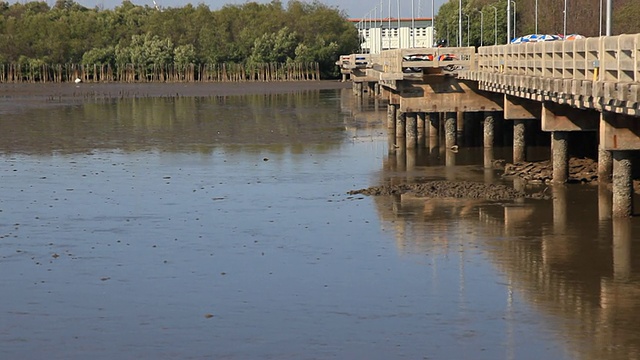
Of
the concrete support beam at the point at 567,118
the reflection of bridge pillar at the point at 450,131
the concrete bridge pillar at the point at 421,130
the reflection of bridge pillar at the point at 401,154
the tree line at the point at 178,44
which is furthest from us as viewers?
the tree line at the point at 178,44

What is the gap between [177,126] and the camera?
149 ft

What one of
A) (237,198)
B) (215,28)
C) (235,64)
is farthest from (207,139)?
A: (215,28)

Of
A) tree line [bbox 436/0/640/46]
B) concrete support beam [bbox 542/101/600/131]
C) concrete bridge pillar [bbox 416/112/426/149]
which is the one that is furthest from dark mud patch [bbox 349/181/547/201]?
tree line [bbox 436/0/640/46]

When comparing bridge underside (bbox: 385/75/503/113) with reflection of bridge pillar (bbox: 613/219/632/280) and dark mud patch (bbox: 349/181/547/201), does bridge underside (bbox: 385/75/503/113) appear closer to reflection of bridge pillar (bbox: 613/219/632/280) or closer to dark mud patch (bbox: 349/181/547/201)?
dark mud patch (bbox: 349/181/547/201)

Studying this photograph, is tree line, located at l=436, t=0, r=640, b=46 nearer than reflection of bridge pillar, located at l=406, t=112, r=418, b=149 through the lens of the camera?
No

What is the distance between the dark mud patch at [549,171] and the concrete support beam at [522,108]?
1462 millimetres

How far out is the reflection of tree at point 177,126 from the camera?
37.2m

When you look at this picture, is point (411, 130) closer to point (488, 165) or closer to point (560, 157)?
point (488, 165)

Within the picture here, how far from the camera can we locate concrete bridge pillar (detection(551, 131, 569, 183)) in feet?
78.1

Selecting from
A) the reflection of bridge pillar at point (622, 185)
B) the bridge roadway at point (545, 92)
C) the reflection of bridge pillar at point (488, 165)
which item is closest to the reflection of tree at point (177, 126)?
the bridge roadway at point (545, 92)

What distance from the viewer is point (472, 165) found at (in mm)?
28922

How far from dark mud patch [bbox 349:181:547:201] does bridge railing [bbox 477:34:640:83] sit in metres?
2.30

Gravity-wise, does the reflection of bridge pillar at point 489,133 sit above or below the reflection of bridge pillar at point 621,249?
above

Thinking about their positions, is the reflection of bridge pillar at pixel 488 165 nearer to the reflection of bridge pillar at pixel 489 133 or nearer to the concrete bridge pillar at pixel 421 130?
the reflection of bridge pillar at pixel 489 133
